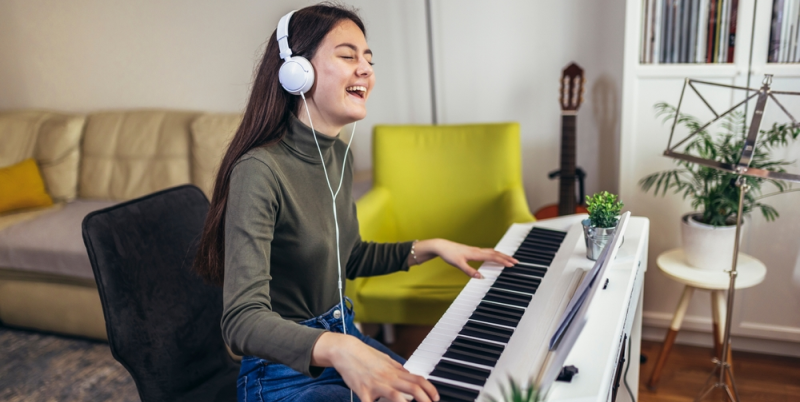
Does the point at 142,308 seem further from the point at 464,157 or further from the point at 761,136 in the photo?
the point at 761,136

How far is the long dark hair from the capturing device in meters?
1.11

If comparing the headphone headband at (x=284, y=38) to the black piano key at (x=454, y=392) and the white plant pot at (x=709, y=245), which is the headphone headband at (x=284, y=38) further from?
the white plant pot at (x=709, y=245)

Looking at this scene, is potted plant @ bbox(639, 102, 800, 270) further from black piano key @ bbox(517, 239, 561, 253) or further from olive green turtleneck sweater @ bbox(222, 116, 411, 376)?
olive green turtleneck sweater @ bbox(222, 116, 411, 376)

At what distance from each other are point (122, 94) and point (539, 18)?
7.55 ft

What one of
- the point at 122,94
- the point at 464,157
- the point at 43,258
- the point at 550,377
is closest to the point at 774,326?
the point at 464,157

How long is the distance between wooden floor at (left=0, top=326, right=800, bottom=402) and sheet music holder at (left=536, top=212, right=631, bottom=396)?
1.23 metres

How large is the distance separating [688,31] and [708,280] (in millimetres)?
829

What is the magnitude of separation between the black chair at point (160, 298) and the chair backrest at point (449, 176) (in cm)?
97

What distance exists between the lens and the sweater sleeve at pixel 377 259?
1.40 meters

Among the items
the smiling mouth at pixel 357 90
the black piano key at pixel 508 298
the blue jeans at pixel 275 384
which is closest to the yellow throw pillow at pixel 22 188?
the blue jeans at pixel 275 384

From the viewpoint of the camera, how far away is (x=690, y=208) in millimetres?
2078

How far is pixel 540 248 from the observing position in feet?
4.45

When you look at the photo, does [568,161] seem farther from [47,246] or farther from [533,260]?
[47,246]

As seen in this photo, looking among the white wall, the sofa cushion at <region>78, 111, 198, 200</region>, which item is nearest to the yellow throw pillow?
the sofa cushion at <region>78, 111, 198, 200</region>
